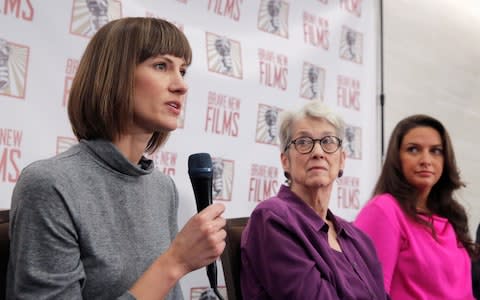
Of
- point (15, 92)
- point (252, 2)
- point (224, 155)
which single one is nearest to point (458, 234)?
point (224, 155)

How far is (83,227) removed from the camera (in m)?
1.14

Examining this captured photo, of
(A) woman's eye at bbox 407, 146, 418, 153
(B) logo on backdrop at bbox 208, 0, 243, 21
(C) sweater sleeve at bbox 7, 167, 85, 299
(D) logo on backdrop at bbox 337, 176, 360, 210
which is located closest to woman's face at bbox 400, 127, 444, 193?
(A) woman's eye at bbox 407, 146, 418, 153

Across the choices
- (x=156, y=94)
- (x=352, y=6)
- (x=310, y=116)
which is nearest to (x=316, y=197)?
(x=310, y=116)

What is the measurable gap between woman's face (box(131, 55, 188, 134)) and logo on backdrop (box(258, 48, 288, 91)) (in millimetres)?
1290

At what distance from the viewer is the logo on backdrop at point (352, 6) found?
3133 mm

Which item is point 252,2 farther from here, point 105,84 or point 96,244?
point 96,244

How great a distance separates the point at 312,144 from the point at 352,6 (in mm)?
1502

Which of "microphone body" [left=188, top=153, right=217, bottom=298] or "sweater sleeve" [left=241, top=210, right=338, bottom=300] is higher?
"microphone body" [left=188, top=153, right=217, bottom=298]

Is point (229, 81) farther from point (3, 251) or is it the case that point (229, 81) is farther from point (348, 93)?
point (3, 251)

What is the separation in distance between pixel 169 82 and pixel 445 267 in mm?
1559

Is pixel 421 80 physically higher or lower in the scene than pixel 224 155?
higher

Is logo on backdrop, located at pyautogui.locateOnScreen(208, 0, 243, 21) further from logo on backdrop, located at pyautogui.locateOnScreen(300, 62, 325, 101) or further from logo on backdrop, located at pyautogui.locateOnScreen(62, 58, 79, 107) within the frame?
logo on backdrop, located at pyautogui.locateOnScreen(62, 58, 79, 107)

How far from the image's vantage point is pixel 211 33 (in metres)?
2.38

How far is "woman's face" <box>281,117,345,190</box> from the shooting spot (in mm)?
1944
